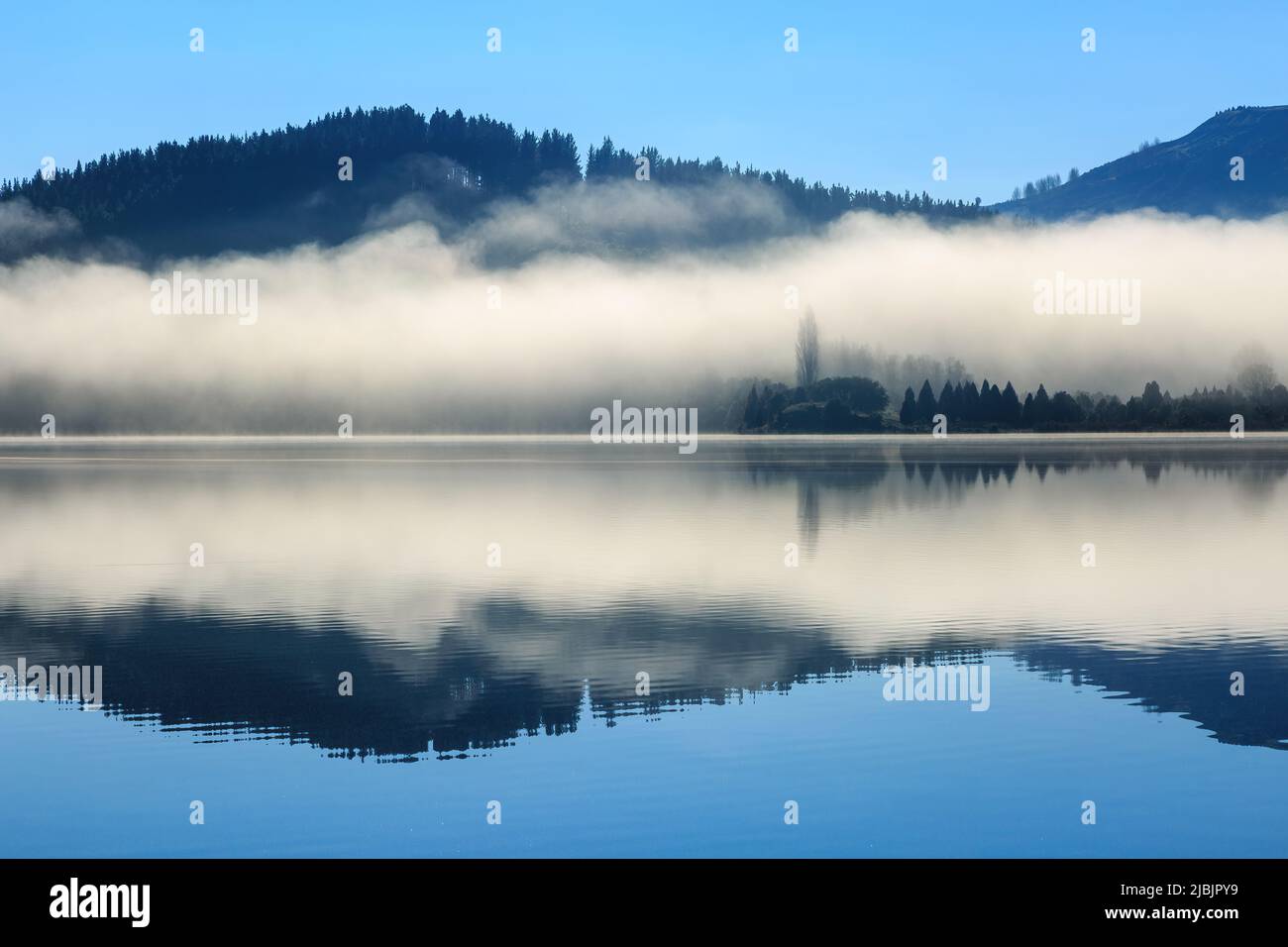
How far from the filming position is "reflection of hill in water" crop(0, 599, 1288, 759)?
105 feet

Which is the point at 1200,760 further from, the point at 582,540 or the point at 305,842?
the point at 582,540

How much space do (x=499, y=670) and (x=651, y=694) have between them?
16.1 feet

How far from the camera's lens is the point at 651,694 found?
3494cm

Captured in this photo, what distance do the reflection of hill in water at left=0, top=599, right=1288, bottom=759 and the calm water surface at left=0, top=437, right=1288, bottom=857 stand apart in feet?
0.51

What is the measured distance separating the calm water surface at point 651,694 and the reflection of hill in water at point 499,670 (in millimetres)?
155

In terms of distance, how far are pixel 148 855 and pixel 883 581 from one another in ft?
118

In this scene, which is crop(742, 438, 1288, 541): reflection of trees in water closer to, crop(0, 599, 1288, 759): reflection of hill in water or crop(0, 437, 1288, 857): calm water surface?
crop(0, 437, 1288, 857): calm water surface

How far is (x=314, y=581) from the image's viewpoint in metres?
57.8

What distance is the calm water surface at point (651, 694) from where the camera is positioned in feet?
81.2
